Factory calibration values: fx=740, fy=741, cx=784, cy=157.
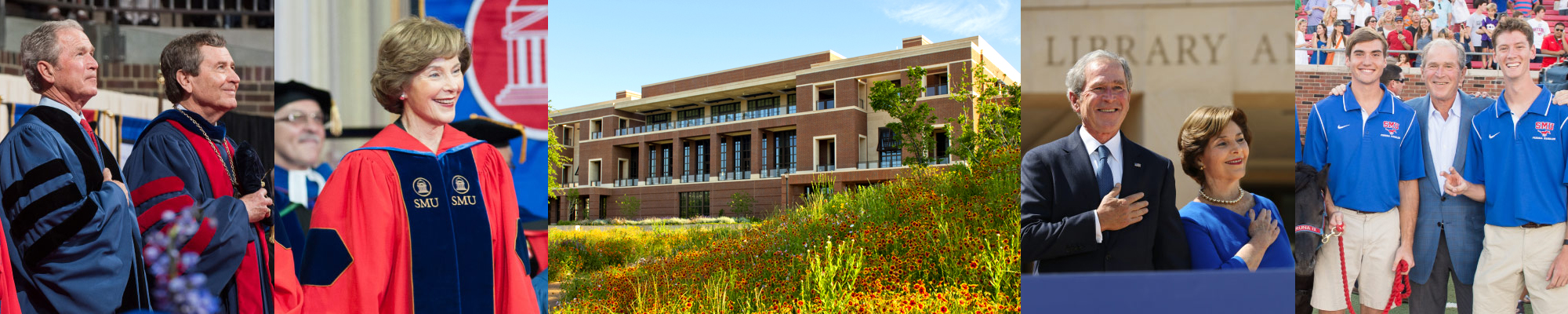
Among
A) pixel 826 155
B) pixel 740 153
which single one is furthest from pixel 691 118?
pixel 826 155

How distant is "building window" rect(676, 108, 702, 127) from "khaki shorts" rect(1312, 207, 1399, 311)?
20959mm

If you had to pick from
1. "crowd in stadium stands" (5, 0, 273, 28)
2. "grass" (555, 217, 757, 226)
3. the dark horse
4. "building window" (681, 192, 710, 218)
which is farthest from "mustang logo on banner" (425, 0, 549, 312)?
"building window" (681, 192, 710, 218)

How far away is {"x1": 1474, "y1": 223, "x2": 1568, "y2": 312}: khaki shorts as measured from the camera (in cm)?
348

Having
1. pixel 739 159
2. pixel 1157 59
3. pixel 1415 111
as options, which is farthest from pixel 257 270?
pixel 739 159

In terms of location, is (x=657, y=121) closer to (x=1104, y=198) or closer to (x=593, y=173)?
(x=593, y=173)

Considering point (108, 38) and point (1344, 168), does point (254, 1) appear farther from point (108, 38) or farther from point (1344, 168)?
point (1344, 168)

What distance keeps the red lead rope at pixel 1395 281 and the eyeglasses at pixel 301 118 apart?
4.29 meters

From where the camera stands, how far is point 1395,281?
11.3 ft

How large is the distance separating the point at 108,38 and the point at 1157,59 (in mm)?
3926

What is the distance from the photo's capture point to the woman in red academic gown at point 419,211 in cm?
275

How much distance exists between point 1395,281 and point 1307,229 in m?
0.58

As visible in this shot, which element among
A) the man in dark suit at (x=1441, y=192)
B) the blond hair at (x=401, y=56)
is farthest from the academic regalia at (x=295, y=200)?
the man in dark suit at (x=1441, y=192)

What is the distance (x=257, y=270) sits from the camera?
9.18 feet

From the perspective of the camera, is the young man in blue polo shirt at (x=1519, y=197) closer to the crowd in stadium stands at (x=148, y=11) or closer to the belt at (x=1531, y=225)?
the belt at (x=1531, y=225)
